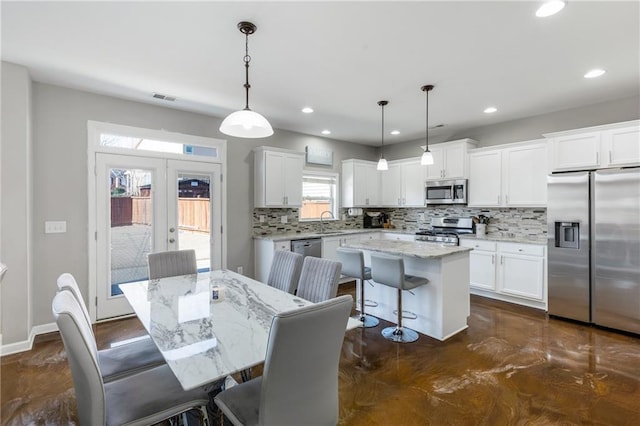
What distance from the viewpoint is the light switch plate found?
3.35m

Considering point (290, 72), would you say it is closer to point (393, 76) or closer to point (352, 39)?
point (352, 39)

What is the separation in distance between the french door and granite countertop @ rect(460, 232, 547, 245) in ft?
12.7

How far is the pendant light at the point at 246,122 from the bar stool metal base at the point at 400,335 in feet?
7.81

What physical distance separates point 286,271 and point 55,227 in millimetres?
2682

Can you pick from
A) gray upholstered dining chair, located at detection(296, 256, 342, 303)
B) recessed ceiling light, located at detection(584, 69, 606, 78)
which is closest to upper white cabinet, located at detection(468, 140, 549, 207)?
recessed ceiling light, located at detection(584, 69, 606, 78)

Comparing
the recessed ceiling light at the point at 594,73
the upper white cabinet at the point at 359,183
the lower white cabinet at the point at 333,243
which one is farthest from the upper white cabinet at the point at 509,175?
the lower white cabinet at the point at 333,243

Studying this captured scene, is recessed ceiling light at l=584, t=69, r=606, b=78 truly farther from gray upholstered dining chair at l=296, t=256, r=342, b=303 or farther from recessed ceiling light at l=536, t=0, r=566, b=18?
gray upholstered dining chair at l=296, t=256, r=342, b=303

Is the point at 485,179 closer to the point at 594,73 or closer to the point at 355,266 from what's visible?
the point at 594,73

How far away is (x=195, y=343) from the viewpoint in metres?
1.47

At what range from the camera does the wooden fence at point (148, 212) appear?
12.5ft

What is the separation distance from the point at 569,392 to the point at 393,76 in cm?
305

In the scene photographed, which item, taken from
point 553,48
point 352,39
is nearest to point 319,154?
point 352,39

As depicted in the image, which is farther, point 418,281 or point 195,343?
point 418,281

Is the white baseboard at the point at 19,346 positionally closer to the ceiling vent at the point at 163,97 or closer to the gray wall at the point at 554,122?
the ceiling vent at the point at 163,97
